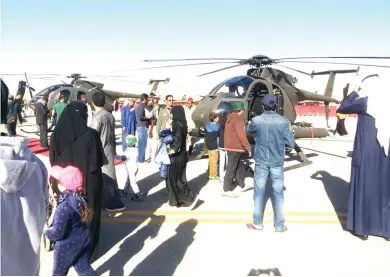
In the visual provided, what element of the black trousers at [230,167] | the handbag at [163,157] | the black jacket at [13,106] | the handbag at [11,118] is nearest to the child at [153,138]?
the black trousers at [230,167]

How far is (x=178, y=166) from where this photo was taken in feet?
18.1

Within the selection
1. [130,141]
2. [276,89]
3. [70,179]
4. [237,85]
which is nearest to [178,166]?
[130,141]

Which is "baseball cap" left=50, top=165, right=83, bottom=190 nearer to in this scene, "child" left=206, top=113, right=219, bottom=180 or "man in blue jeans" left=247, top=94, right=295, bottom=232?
"man in blue jeans" left=247, top=94, right=295, bottom=232

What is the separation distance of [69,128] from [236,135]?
327 cm

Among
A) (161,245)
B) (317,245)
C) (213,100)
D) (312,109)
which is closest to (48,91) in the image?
(213,100)

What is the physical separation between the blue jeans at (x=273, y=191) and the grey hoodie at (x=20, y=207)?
3.07 m

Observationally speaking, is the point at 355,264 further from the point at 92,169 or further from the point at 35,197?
the point at 35,197

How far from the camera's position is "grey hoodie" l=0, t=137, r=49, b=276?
1.84m

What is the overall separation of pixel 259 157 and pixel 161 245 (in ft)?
5.79

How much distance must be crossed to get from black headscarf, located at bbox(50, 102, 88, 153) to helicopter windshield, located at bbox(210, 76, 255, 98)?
578 cm

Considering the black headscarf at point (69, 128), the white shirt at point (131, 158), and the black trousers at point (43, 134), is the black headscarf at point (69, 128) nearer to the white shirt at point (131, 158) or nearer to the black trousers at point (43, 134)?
the white shirt at point (131, 158)

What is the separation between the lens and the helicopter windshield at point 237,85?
8750 mm

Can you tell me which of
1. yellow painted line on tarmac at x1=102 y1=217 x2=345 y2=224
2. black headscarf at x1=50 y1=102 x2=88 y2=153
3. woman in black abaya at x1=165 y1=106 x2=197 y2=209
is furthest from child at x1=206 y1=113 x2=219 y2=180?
black headscarf at x1=50 y1=102 x2=88 y2=153

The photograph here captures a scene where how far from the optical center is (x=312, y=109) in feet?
108
